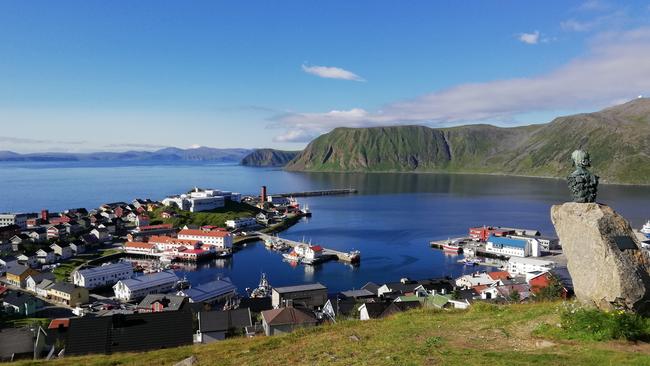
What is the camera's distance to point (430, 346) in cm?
626

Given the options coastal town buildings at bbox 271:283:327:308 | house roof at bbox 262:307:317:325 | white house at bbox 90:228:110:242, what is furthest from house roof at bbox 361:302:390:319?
white house at bbox 90:228:110:242

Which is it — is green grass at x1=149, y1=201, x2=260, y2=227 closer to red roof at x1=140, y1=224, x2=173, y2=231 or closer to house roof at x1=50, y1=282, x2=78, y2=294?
red roof at x1=140, y1=224, x2=173, y2=231

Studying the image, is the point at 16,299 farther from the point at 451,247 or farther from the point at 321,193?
the point at 321,193

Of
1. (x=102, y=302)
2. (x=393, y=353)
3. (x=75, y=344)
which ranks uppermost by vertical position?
(x=393, y=353)

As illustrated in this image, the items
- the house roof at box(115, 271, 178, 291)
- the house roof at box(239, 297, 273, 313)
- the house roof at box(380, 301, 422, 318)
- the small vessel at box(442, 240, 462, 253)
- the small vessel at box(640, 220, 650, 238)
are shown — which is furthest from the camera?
the small vessel at box(640, 220, 650, 238)

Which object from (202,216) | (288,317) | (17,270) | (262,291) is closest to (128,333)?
(288,317)

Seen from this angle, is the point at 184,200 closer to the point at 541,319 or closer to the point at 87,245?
the point at 87,245

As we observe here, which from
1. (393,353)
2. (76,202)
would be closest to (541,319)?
(393,353)

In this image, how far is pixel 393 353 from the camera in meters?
6.15

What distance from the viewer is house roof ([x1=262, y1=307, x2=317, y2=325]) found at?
56.1 feet

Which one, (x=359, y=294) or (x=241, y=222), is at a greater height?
(x=241, y=222)

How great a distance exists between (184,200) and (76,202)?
34450mm

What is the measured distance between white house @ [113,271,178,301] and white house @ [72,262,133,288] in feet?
8.63

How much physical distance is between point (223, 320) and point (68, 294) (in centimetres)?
1579
